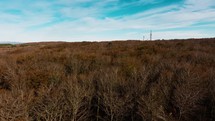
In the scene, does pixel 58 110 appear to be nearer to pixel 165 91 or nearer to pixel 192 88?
pixel 165 91

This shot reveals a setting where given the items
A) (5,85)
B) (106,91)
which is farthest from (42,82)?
(106,91)

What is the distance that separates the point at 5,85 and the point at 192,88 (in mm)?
18522

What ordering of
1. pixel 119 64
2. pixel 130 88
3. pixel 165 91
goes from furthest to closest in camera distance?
1. pixel 119 64
2. pixel 130 88
3. pixel 165 91

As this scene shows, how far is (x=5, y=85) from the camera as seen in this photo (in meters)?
22.7

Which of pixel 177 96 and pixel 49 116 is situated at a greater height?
pixel 177 96

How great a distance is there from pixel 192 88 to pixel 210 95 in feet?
4.21

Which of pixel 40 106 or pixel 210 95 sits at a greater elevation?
pixel 210 95

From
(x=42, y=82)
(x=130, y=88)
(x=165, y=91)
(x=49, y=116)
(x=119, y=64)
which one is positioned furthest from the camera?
(x=119, y=64)

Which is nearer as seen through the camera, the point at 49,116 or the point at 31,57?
the point at 49,116

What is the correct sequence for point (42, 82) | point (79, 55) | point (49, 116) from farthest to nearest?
point (79, 55) → point (42, 82) → point (49, 116)

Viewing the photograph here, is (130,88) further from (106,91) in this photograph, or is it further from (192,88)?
(192,88)

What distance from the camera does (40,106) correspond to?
52.6 ft


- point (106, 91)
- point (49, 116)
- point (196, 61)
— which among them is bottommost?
point (49, 116)

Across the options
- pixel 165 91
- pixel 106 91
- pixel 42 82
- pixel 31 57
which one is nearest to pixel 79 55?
pixel 31 57
